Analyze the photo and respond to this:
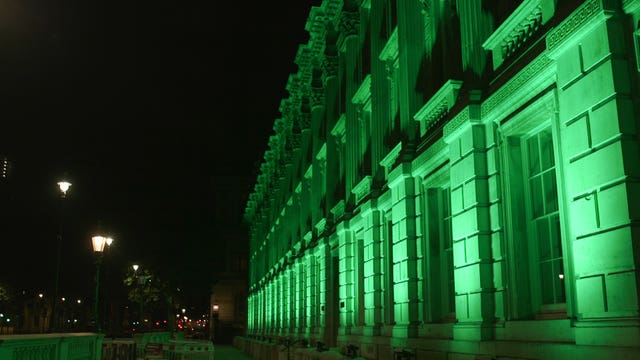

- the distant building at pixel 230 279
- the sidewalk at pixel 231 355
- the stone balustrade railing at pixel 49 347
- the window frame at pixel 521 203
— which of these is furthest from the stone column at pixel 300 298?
the distant building at pixel 230 279

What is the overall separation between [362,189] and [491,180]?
36.8 ft

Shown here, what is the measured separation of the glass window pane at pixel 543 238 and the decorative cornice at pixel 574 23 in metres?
2.90

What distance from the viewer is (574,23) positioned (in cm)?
859

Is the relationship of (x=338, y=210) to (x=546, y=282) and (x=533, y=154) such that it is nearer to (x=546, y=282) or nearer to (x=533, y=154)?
(x=533, y=154)

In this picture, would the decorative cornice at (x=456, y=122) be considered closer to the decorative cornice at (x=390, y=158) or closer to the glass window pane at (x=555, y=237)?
the glass window pane at (x=555, y=237)

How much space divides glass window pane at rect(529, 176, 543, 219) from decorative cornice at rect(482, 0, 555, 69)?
2274mm

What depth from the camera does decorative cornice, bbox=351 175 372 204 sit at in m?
21.8

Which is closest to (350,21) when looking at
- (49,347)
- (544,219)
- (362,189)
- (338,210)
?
(338,210)

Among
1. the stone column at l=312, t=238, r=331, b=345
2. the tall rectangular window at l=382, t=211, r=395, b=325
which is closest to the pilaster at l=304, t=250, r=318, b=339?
the stone column at l=312, t=238, r=331, b=345

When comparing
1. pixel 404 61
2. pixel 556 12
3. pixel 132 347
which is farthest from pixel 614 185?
pixel 132 347

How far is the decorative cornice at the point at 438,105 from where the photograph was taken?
13.9 m

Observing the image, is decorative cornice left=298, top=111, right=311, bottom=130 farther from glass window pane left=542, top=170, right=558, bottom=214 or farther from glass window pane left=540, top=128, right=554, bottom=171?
glass window pane left=542, top=170, right=558, bottom=214

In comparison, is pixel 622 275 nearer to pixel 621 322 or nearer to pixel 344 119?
pixel 621 322

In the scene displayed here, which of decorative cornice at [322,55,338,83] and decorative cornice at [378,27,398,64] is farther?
decorative cornice at [322,55,338,83]
